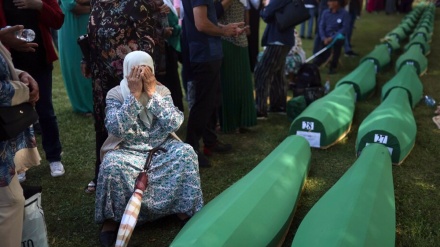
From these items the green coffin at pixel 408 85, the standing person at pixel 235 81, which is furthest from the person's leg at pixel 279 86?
the green coffin at pixel 408 85

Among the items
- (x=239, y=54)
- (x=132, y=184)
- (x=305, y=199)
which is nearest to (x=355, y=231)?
(x=305, y=199)

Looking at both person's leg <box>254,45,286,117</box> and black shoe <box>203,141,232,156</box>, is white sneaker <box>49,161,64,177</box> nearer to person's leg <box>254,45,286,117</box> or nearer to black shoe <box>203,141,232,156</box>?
black shoe <box>203,141,232,156</box>

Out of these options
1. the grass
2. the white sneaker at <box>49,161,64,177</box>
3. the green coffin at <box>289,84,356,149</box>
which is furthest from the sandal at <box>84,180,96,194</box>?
the green coffin at <box>289,84,356,149</box>

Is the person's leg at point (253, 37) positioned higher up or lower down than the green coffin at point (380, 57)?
higher up

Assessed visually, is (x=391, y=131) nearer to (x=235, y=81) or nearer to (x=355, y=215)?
(x=235, y=81)

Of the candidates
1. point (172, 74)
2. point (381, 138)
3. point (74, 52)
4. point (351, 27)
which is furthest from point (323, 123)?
point (351, 27)

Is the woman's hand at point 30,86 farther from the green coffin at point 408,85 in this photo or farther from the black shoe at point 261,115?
the green coffin at point 408,85

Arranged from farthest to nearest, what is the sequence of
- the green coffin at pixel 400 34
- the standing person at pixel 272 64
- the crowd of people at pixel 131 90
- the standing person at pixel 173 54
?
1. the green coffin at pixel 400 34
2. the standing person at pixel 272 64
3. the standing person at pixel 173 54
4. the crowd of people at pixel 131 90

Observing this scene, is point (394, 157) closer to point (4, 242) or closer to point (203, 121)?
point (203, 121)

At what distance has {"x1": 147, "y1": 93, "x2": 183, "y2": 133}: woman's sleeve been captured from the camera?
2.72 m

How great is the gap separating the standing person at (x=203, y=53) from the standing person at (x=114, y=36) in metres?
0.44

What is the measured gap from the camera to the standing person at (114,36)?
2814 mm

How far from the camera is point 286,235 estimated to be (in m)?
2.66

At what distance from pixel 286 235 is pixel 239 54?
2.07 meters
